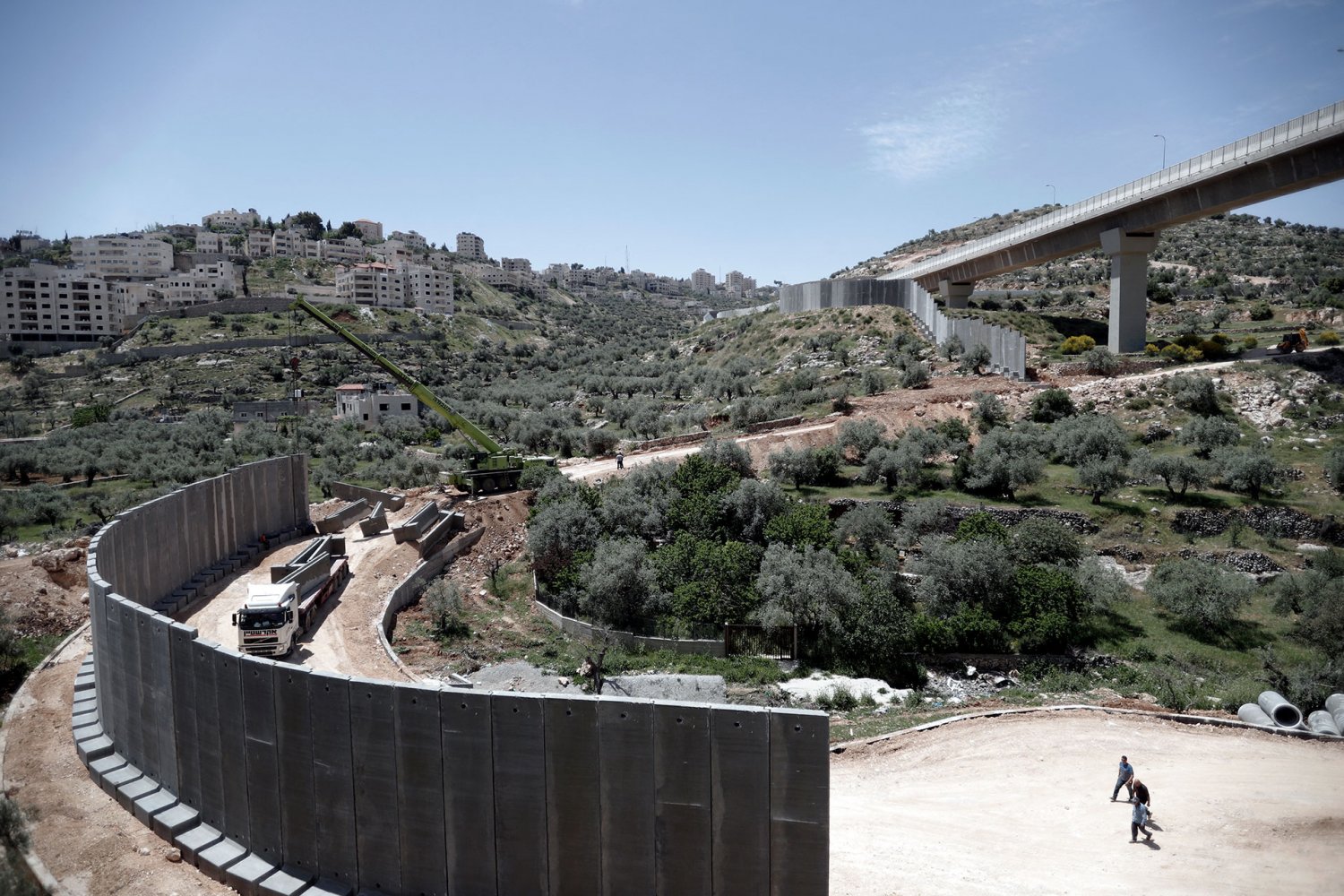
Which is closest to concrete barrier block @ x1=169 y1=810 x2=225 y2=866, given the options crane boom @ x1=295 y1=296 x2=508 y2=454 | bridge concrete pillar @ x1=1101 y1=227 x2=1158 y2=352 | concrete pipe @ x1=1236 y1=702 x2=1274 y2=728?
concrete pipe @ x1=1236 y1=702 x2=1274 y2=728

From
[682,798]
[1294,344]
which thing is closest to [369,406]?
[1294,344]

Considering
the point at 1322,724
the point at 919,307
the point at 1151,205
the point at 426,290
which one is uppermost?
the point at 426,290

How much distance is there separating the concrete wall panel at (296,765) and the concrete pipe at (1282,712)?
61.4ft

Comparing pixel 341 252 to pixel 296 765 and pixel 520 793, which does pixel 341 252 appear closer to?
pixel 296 765

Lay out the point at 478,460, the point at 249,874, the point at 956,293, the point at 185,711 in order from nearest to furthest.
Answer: the point at 249,874
the point at 185,711
the point at 478,460
the point at 956,293

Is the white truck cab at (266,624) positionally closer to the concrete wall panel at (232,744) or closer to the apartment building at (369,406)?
the concrete wall panel at (232,744)

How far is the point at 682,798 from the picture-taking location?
9.27 meters

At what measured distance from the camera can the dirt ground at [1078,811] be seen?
38.7 feet

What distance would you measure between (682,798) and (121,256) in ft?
531

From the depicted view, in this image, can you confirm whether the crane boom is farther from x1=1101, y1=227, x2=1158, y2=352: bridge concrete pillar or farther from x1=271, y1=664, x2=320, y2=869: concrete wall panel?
x1=1101, y1=227, x2=1158, y2=352: bridge concrete pillar

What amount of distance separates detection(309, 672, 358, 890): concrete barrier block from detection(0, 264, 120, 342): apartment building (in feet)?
391

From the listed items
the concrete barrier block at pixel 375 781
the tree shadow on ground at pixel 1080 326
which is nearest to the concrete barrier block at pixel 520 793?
the concrete barrier block at pixel 375 781

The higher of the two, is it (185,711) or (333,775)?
(185,711)

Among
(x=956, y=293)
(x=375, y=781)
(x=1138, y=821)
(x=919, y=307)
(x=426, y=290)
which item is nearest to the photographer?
(x=375, y=781)
